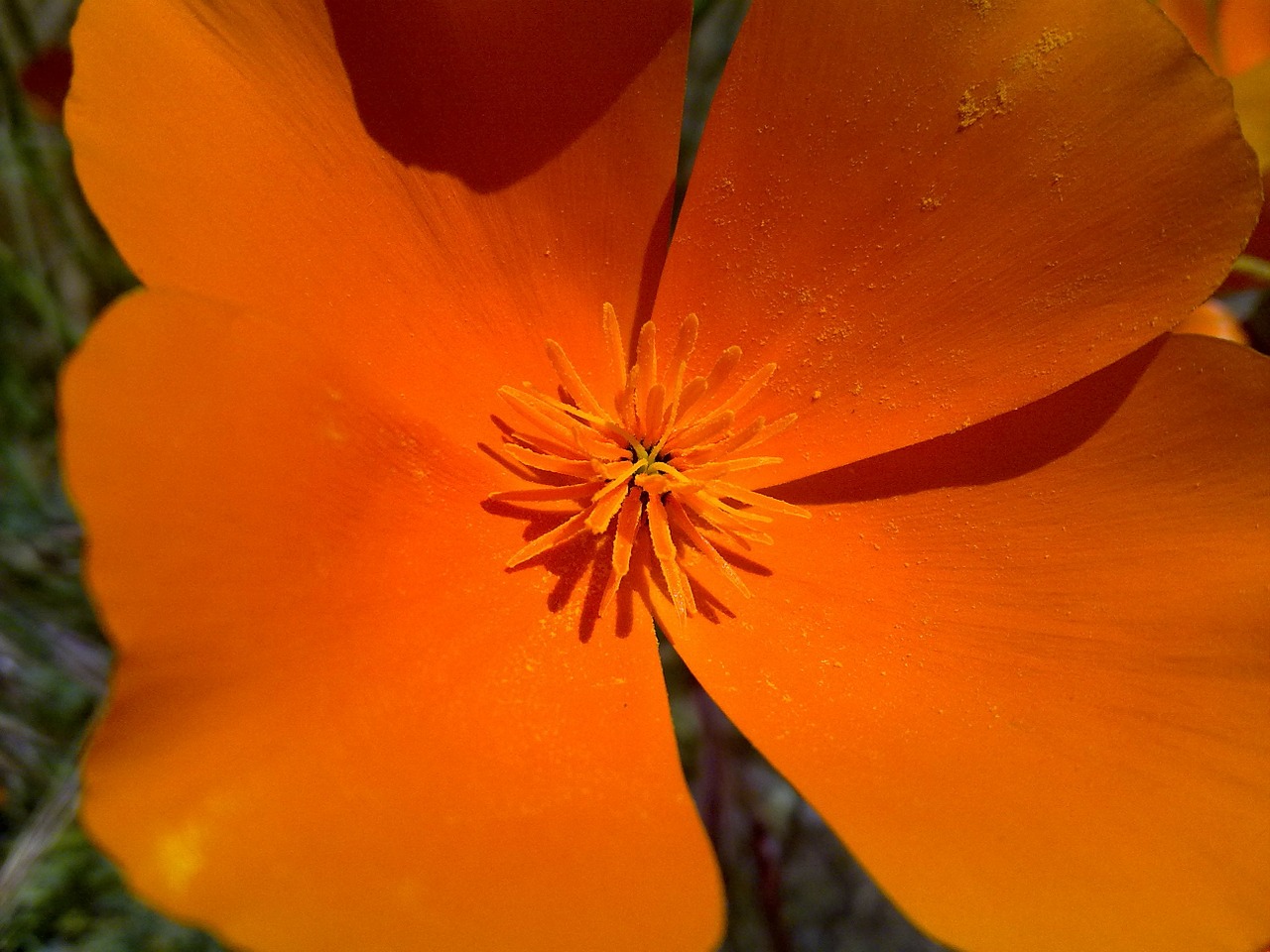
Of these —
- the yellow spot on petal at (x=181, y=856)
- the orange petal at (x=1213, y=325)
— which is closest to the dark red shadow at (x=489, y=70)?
the yellow spot on petal at (x=181, y=856)

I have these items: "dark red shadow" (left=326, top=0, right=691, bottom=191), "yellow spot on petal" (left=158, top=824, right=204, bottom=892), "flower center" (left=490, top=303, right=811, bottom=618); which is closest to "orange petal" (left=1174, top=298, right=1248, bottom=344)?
"flower center" (left=490, top=303, right=811, bottom=618)

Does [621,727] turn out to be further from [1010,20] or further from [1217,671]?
[1010,20]

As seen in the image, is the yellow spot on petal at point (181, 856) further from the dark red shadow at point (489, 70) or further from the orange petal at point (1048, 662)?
the dark red shadow at point (489, 70)

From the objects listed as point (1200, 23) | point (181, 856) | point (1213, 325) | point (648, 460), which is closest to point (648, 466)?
point (648, 460)

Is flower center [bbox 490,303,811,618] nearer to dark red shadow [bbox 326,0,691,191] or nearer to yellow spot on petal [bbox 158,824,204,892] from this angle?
dark red shadow [bbox 326,0,691,191]

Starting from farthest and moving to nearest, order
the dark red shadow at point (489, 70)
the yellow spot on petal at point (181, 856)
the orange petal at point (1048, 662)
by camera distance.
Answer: the dark red shadow at point (489, 70)
the orange petal at point (1048, 662)
the yellow spot on petal at point (181, 856)

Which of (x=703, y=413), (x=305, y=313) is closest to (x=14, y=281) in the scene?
(x=305, y=313)

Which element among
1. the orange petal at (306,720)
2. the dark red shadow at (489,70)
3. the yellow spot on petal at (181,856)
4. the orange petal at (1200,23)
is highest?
the orange petal at (1200,23)

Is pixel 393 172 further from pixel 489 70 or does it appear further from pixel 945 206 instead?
pixel 945 206
